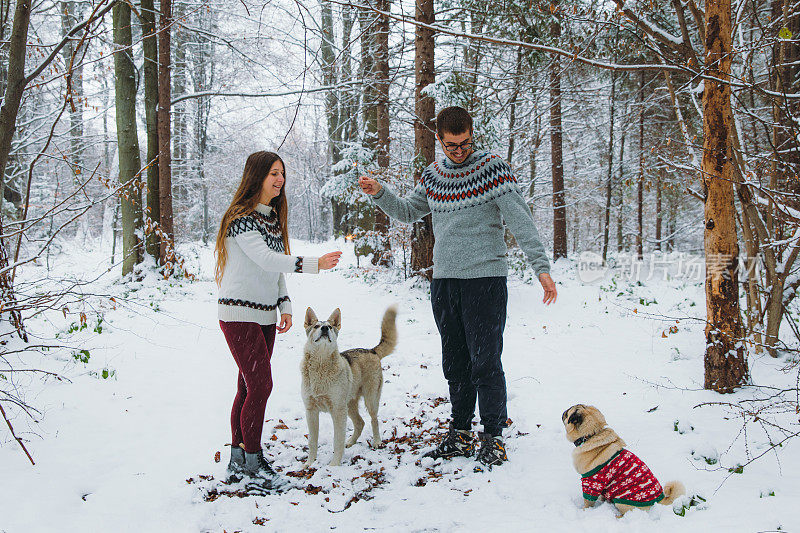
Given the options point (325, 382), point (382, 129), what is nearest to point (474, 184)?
point (325, 382)

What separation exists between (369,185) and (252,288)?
45.3 inches

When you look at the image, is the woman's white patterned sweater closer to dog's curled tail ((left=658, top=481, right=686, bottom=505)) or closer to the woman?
the woman

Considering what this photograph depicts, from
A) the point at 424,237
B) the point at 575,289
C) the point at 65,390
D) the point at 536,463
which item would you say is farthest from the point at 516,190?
the point at 575,289

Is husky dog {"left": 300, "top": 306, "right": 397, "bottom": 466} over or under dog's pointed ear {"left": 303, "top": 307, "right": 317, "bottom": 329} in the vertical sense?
under

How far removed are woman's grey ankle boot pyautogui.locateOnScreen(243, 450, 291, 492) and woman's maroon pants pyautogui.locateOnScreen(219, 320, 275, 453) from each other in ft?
0.20

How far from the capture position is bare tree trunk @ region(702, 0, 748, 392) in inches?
159

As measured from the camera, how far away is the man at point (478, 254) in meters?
3.37

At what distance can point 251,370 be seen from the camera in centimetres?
316

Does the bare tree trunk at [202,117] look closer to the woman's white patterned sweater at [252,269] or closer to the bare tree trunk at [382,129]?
the bare tree trunk at [382,129]

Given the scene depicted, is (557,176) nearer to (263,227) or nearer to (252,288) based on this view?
(263,227)

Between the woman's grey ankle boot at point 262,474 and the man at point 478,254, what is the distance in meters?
1.13

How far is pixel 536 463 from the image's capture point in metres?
3.44

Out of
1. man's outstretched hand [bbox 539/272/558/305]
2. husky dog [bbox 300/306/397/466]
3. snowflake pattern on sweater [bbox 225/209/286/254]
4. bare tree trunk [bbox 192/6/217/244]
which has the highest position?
bare tree trunk [bbox 192/6/217/244]

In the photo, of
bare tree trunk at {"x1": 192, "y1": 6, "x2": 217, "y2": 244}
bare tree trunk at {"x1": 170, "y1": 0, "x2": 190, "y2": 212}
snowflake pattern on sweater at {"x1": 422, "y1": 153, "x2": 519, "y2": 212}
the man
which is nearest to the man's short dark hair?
the man
